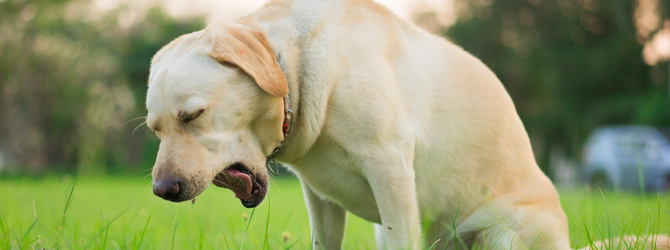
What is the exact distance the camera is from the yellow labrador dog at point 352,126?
199 cm

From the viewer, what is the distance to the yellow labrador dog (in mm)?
1993

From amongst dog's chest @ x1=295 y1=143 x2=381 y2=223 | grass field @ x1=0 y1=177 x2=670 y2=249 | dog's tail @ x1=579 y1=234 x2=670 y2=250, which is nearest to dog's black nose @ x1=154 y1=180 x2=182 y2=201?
grass field @ x1=0 y1=177 x2=670 y2=249

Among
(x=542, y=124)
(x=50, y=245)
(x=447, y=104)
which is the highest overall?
(x=447, y=104)

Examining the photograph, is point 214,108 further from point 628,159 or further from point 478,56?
point 478,56

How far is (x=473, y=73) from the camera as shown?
9.00ft

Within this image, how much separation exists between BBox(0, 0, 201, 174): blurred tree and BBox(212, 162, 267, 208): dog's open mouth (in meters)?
19.7

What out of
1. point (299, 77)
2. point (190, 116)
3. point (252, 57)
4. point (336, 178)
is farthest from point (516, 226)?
point (190, 116)

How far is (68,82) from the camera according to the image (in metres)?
23.1

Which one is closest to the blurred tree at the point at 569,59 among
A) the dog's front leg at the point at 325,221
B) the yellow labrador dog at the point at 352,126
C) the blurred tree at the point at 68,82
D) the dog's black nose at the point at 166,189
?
the blurred tree at the point at 68,82

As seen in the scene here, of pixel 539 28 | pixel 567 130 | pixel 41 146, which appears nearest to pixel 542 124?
pixel 567 130

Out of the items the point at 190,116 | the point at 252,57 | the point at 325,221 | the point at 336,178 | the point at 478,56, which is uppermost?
the point at 252,57

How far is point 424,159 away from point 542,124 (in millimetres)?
22550

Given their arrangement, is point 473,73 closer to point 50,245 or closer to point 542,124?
point 50,245

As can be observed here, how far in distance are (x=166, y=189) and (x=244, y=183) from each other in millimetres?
343
